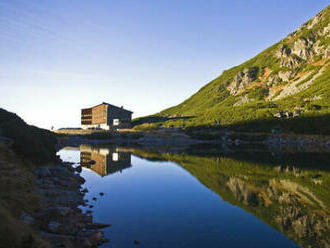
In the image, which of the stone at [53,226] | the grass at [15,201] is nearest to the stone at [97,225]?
the stone at [53,226]

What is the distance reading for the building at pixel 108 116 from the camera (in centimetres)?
14325

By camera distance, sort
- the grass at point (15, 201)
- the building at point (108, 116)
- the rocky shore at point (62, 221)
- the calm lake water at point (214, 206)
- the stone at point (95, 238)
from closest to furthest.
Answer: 1. the grass at point (15, 201)
2. the rocky shore at point (62, 221)
3. the stone at point (95, 238)
4. the calm lake water at point (214, 206)
5. the building at point (108, 116)

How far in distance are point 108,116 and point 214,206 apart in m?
124

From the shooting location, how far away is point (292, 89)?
174 meters

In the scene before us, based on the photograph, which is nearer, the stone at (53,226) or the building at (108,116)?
the stone at (53,226)

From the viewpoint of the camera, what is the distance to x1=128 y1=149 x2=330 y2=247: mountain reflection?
62.2 feet

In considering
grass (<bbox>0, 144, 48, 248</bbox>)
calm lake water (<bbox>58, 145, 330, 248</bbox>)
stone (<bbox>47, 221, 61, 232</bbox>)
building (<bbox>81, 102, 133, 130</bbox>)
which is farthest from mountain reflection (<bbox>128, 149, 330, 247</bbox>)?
building (<bbox>81, 102, 133, 130</bbox>)

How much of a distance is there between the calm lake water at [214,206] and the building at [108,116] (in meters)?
102

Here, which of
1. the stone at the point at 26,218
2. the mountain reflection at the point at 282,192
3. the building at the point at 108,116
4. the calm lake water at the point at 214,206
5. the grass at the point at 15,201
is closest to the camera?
the grass at the point at 15,201

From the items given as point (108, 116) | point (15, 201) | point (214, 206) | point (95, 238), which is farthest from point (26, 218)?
point (108, 116)

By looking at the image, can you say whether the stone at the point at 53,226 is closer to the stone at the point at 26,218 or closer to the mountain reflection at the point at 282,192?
the stone at the point at 26,218

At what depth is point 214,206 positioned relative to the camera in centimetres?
2428

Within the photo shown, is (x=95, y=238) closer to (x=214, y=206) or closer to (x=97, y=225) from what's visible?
(x=97, y=225)

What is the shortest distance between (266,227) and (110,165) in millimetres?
35621
